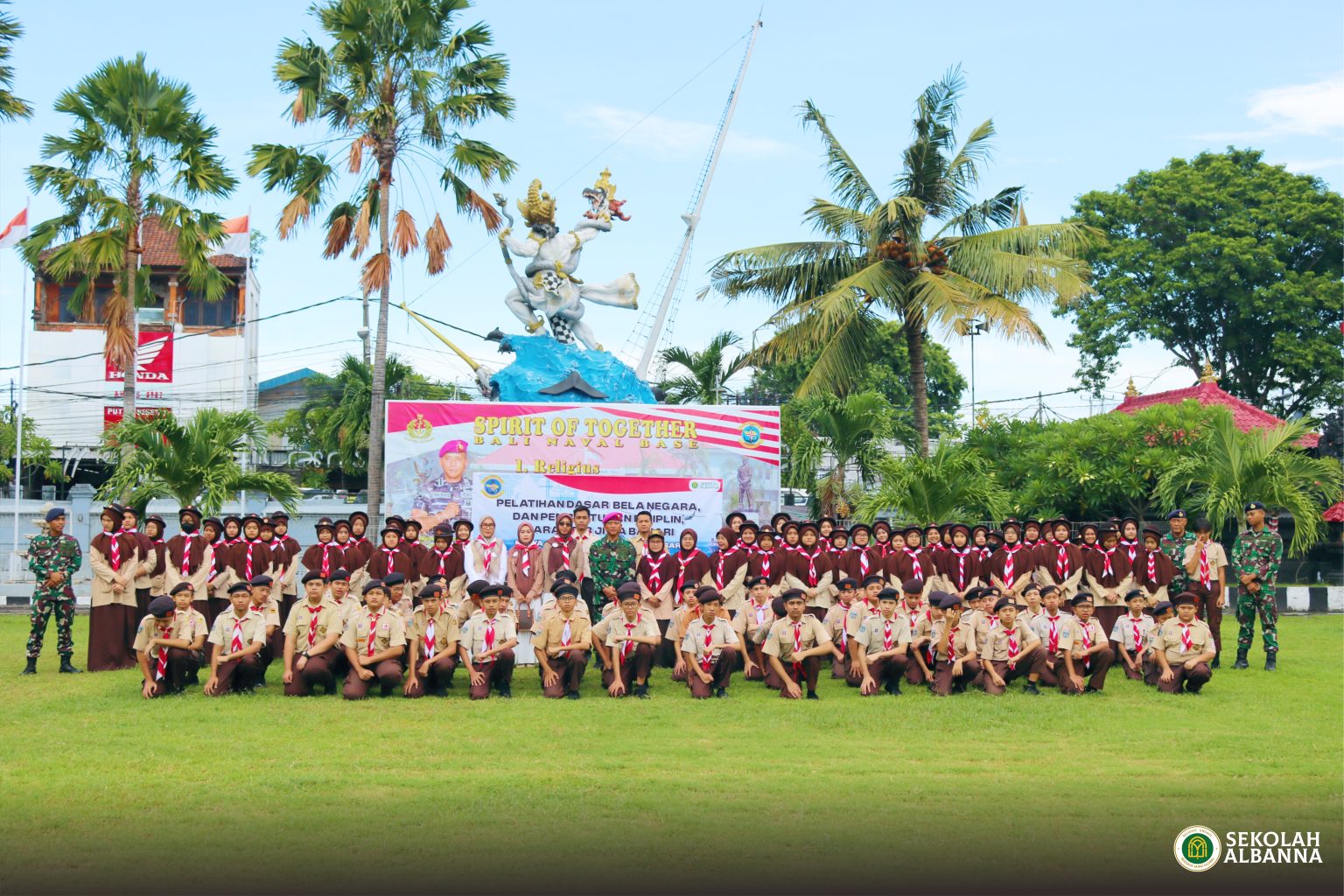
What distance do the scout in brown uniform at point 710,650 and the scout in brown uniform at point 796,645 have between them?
0.37 meters

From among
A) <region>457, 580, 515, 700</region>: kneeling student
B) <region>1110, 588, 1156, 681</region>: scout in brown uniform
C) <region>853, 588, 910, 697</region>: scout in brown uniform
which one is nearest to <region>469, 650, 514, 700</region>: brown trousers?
<region>457, 580, 515, 700</region>: kneeling student

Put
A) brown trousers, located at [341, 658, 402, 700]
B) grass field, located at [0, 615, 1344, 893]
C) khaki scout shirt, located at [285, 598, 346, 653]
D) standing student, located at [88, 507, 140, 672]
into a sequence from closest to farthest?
grass field, located at [0, 615, 1344, 893] → brown trousers, located at [341, 658, 402, 700] → khaki scout shirt, located at [285, 598, 346, 653] → standing student, located at [88, 507, 140, 672]

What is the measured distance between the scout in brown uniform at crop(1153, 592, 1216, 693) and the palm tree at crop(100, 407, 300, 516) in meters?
10.1

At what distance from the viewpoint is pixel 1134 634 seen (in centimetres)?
1173

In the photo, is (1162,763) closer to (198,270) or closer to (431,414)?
(431,414)

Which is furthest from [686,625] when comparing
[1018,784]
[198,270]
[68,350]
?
[68,350]

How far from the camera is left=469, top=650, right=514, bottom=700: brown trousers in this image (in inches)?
413

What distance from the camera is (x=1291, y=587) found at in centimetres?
1902

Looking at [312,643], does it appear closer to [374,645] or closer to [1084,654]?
[374,645]

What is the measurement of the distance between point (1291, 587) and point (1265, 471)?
2.66 metres

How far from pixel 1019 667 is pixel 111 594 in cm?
850

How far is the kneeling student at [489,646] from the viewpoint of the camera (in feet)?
34.6

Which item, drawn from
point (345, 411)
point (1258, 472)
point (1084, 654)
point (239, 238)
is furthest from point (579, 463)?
point (239, 238)

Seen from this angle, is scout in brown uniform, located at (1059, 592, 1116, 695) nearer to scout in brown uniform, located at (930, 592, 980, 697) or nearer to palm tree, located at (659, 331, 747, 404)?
scout in brown uniform, located at (930, 592, 980, 697)
